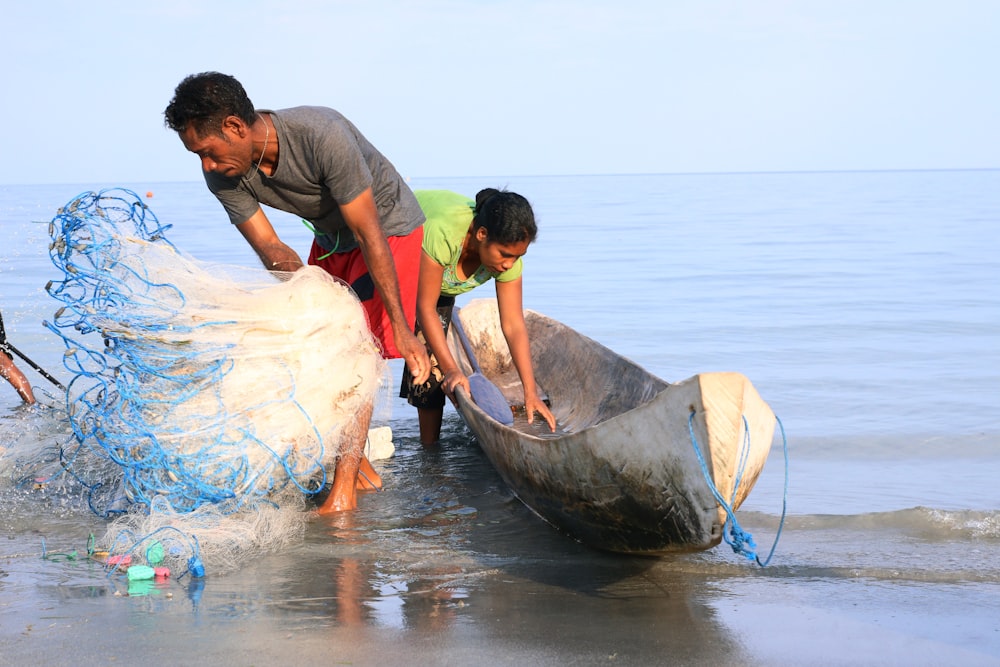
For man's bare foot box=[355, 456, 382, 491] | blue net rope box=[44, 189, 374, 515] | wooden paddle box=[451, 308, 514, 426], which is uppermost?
blue net rope box=[44, 189, 374, 515]

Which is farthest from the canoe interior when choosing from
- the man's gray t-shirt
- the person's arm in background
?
the man's gray t-shirt

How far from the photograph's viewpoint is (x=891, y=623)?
2959 millimetres

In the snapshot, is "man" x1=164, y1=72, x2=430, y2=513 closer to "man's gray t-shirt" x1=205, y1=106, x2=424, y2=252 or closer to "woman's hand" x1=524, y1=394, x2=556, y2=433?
"man's gray t-shirt" x1=205, y1=106, x2=424, y2=252

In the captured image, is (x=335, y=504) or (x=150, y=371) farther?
(x=335, y=504)

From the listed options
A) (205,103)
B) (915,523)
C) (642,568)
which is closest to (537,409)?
(642,568)

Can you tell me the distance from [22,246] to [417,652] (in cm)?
1776

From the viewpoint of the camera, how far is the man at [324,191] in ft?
11.1

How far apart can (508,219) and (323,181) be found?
695mm

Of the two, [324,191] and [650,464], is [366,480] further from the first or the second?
[650,464]

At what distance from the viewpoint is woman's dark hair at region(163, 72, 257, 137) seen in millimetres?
3293

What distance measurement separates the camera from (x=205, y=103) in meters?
3.30

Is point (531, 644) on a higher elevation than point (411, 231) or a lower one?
lower

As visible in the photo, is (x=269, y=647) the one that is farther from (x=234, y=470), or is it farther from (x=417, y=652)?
(x=234, y=470)

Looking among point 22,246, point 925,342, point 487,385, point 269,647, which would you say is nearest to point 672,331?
point 925,342
